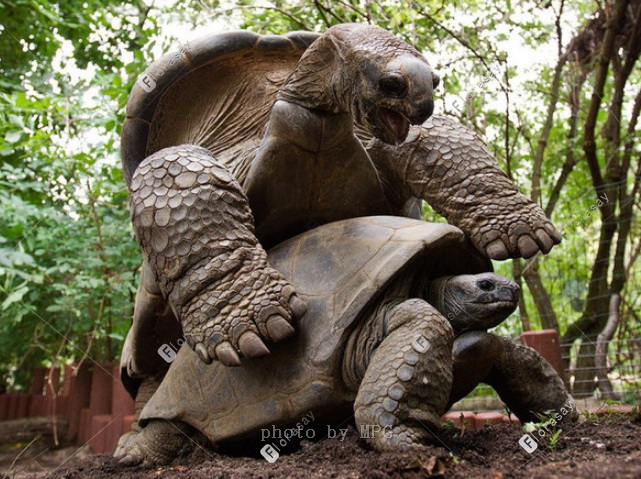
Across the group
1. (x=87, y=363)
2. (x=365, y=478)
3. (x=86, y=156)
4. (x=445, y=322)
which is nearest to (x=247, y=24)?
(x=86, y=156)

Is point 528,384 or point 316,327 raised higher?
point 316,327

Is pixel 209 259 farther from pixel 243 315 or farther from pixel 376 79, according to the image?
pixel 376 79

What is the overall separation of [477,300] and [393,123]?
682 millimetres

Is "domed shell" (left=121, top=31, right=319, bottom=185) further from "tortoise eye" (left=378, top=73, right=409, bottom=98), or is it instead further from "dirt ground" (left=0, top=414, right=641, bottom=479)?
"dirt ground" (left=0, top=414, right=641, bottom=479)

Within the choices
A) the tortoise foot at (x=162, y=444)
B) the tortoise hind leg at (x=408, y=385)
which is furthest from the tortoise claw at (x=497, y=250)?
the tortoise foot at (x=162, y=444)

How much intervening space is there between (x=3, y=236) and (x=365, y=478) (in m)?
3.96

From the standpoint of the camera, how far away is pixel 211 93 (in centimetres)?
279

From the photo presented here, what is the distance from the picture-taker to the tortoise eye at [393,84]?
1683mm

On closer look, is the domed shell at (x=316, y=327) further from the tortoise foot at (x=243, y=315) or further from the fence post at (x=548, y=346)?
the fence post at (x=548, y=346)

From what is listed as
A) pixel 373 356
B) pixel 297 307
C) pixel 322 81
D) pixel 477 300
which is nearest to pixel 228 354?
pixel 297 307

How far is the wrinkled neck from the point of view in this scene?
1.93 metres

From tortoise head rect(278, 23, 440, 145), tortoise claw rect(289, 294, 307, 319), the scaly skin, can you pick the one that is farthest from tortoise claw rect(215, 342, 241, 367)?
tortoise head rect(278, 23, 440, 145)

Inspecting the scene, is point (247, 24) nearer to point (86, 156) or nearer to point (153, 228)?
point (86, 156)

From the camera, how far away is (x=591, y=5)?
648 centimetres
